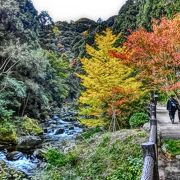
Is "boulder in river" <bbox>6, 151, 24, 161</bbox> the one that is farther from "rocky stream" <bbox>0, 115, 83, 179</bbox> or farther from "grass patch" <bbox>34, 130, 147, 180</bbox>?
"grass patch" <bbox>34, 130, 147, 180</bbox>

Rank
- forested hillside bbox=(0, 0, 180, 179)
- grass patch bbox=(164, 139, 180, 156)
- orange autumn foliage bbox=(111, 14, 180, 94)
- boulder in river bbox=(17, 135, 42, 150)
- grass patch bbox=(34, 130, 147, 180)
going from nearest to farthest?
grass patch bbox=(164, 139, 180, 156)
grass patch bbox=(34, 130, 147, 180)
orange autumn foliage bbox=(111, 14, 180, 94)
forested hillside bbox=(0, 0, 180, 179)
boulder in river bbox=(17, 135, 42, 150)

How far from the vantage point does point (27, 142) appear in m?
24.3

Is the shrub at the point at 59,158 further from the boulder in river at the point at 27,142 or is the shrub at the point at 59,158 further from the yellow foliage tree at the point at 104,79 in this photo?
the boulder in river at the point at 27,142

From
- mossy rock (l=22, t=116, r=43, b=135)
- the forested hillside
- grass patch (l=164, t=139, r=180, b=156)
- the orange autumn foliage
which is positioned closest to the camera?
grass patch (l=164, t=139, r=180, b=156)

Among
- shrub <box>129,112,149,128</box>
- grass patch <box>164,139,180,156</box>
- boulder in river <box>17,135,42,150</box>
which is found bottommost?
boulder in river <box>17,135,42,150</box>

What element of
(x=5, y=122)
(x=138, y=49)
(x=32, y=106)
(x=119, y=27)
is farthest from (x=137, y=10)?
(x=138, y=49)

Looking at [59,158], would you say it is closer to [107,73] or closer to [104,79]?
[104,79]

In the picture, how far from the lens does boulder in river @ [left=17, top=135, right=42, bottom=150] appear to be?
2327 cm

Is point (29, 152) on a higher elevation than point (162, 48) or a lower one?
lower

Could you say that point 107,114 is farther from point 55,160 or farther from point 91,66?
point 55,160

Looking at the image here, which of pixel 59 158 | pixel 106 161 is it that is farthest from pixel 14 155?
pixel 106 161

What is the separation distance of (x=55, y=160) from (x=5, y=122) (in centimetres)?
1282

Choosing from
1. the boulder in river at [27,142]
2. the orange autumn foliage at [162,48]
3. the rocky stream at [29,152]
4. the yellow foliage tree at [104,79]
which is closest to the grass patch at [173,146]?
the orange autumn foliage at [162,48]

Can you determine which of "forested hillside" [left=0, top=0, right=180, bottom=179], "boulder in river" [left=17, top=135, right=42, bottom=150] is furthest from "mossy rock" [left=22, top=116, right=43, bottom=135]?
"boulder in river" [left=17, top=135, right=42, bottom=150]
